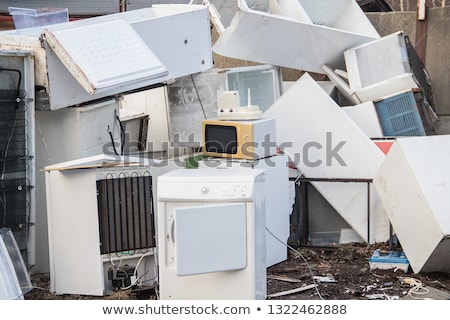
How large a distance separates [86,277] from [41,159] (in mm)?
1126

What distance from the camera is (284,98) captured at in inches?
274

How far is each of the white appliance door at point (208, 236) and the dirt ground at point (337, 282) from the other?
87 cm

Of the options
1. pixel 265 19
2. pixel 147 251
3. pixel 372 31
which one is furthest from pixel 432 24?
pixel 147 251

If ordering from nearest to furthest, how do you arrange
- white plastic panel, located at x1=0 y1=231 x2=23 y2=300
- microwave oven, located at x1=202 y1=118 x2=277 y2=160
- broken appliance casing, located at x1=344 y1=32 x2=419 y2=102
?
white plastic panel, located at x1=0 y1=231 x2=23 y2=300
microwave oven, located at x1=202 y1=118 x2=277 y2=160
broken appliance casing, located at x1=344 y1=32 x2=419 y2=102

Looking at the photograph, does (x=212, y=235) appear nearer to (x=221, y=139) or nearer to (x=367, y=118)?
(x=221, y=139)

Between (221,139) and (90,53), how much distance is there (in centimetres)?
125

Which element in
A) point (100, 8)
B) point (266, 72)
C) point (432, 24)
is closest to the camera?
point (266, 72)

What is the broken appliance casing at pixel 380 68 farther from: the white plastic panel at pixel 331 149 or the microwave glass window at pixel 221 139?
the microwave glass window at pixel 221 139

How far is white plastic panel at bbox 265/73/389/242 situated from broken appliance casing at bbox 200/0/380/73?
0.73 metres

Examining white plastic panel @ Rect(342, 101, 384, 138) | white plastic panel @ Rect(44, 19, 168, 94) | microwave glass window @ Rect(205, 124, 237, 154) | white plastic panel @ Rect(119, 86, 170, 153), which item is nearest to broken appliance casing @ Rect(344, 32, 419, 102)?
white plastic panel @ Rect(342, 101, 384, 138)

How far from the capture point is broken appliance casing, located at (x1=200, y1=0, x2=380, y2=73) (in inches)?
286

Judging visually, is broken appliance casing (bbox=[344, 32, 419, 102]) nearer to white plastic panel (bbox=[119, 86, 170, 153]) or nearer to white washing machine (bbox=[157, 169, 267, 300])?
white plastic panel (bbox=[119, 86, 170, 153])
